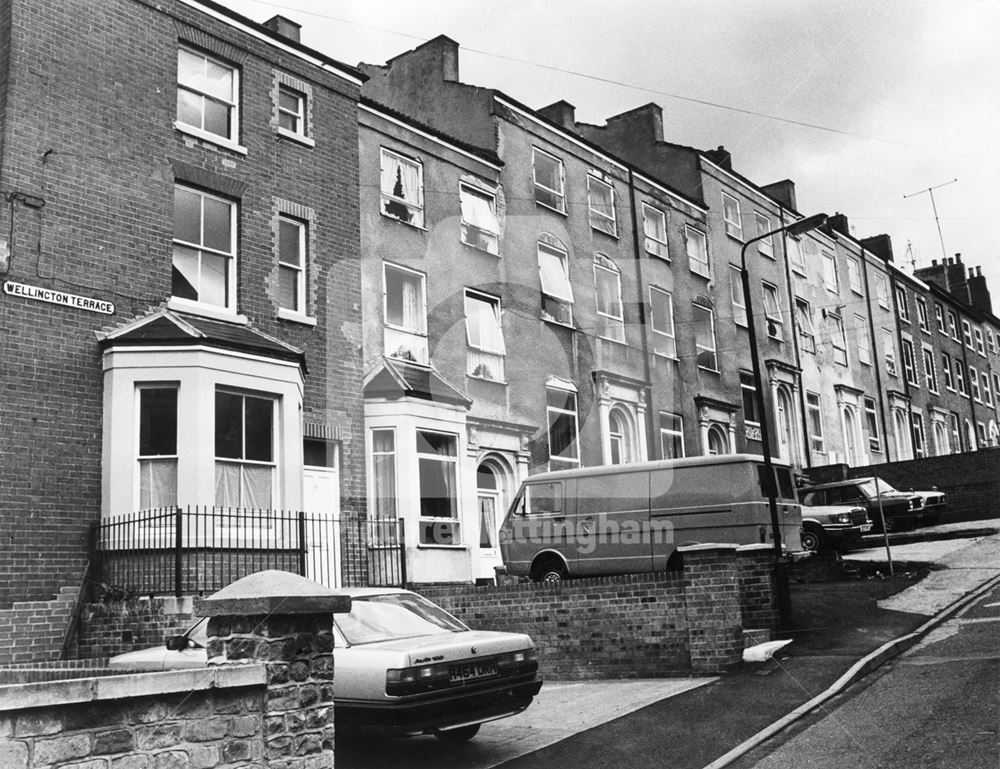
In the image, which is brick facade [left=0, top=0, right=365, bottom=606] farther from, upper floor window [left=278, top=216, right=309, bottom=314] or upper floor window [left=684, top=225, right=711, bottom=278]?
upper floor window [left=684, top=225, right=711, bottom=278]

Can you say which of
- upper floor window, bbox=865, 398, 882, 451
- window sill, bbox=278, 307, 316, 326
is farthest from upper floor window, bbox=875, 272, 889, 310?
window sill, bbox=278, 307, 316, 326

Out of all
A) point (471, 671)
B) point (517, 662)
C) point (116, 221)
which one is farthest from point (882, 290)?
point (471, 671)

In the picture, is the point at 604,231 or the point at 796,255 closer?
the point at 604,231

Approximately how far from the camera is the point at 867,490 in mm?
25359

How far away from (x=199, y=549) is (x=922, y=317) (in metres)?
40.3

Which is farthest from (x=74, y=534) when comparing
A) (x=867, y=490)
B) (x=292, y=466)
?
(x=867, y=490)

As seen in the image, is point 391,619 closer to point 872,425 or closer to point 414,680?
point 414,680

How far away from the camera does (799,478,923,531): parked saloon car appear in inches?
984

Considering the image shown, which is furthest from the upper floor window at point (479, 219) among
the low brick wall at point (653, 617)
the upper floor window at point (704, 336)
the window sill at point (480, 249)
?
the low brick wall at point (653, 617)

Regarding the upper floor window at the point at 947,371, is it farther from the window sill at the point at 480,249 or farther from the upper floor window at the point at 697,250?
the window sill at the point at 480,249

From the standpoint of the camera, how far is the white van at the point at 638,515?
16.1m

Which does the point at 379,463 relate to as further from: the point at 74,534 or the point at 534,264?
the point at 534,264

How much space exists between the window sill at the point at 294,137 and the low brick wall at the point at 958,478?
19.7 meters

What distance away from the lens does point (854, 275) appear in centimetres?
4103
